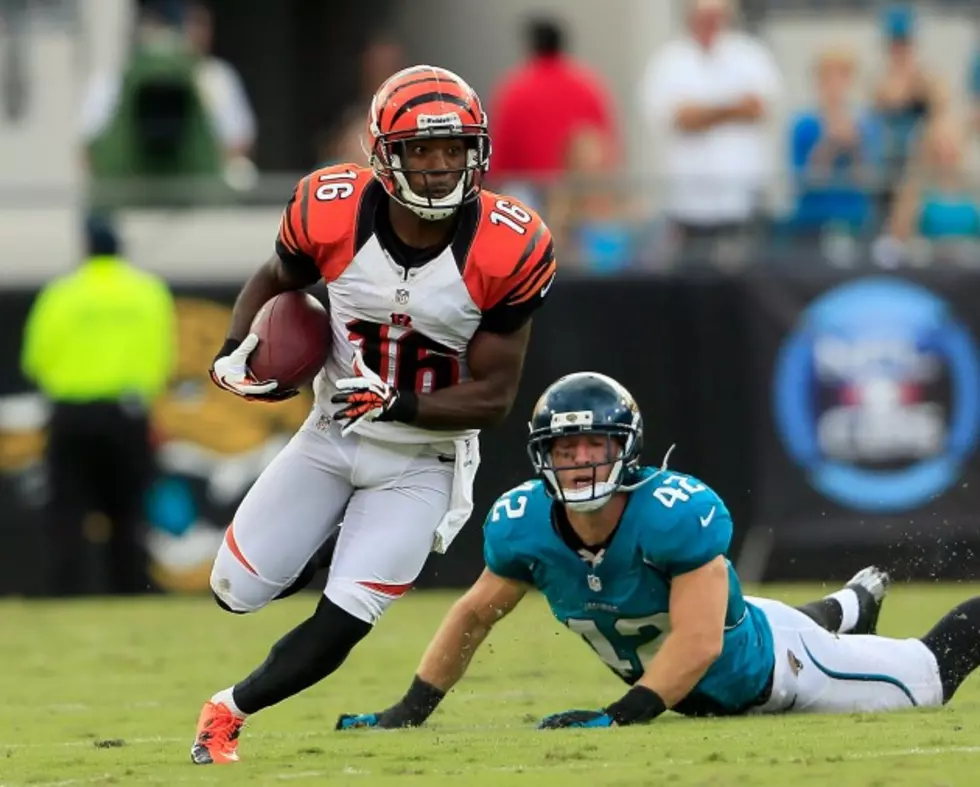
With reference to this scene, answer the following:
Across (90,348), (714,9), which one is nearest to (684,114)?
(714,9)

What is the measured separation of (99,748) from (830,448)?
608 cm

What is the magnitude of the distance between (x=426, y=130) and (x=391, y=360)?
673 millimetres

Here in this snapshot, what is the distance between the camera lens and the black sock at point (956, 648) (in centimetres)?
718

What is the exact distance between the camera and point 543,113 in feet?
42.7

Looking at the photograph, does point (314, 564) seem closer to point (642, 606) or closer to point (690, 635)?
point (642, 606)

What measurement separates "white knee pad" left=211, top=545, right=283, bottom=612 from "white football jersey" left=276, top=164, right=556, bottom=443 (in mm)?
510

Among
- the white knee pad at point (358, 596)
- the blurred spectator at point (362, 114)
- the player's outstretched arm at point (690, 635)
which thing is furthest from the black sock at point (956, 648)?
the blurred spectator at point (362, 114)

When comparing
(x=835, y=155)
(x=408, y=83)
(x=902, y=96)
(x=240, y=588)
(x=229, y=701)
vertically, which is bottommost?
(x=229, y=701)

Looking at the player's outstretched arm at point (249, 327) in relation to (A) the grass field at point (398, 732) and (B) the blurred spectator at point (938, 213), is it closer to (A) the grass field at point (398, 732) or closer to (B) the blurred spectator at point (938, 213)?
(A) the grass field at point (398, 732)

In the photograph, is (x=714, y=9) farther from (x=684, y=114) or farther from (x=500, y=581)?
(x=500, y=581)

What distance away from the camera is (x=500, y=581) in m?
6.78

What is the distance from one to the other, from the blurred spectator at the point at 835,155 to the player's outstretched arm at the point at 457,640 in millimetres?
5803

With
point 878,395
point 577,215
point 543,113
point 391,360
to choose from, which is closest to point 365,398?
point 391,360

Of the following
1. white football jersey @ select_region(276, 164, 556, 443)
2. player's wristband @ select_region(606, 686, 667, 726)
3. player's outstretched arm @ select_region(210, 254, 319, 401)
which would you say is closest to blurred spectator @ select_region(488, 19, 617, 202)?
player's outstretched arm @ select_region(210, 254, 319, 401)
